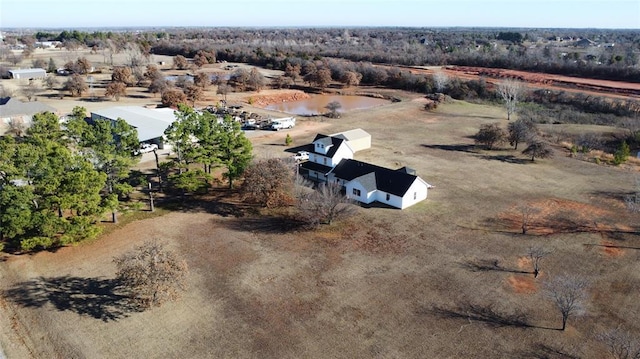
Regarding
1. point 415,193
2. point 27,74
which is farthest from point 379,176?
point 27,74

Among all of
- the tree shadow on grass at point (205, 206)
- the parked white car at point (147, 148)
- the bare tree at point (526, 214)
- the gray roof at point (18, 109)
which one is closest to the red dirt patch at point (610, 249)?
the bare tree at point (526, 214)

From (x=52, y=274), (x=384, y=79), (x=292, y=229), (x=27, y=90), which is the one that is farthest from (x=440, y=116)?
(x=27, y=90)

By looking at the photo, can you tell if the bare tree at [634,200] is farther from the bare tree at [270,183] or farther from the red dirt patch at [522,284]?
the bare tree at [270,183]

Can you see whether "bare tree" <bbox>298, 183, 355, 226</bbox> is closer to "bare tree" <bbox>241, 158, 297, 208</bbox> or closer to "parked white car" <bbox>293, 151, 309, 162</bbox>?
"bare tree" <bbox>241, 158, 297, 208</bbox>

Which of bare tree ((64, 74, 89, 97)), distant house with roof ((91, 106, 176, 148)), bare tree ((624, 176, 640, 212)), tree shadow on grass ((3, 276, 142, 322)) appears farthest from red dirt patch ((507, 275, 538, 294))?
bare tree ((64, 74, 89, 97))

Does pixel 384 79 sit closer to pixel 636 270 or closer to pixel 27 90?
pixel 27 90

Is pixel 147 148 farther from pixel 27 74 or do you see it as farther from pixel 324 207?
pixel 27 74
